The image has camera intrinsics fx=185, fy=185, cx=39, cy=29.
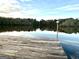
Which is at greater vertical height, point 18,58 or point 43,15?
point 43,15

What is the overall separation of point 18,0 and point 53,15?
0.89 metres

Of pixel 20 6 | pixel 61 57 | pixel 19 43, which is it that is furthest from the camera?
pixel 20 6

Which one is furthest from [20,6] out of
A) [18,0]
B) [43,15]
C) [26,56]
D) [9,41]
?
[26,56]

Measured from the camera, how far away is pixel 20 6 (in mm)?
4172

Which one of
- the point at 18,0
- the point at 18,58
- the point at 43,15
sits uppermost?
the point at 18,0

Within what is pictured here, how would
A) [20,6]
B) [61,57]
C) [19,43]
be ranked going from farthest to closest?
1. [20,6]
2. [19,43]
3. [61,57]

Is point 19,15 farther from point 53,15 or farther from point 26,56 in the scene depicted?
point 26,56

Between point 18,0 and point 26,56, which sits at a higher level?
point 18,0

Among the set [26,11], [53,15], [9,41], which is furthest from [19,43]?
[53,15]

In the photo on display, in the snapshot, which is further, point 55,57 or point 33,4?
point 33,4

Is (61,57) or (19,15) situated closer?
(61,57)

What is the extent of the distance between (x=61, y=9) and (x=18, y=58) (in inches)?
68.3

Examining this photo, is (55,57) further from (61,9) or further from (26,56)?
(61,9)

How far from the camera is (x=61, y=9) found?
4.21 meters
